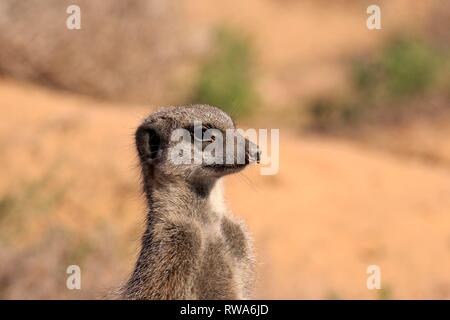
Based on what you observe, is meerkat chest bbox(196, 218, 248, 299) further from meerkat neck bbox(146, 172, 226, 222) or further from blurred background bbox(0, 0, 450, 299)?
blurred background bbox(0, 0, 450, 299)

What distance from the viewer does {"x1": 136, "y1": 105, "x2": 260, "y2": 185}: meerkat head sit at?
12.8 feet

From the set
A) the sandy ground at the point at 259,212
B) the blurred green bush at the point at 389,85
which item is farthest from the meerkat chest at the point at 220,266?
the blurred green bush at the point at 389,85

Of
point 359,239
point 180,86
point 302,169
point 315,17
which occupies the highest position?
point 315,17

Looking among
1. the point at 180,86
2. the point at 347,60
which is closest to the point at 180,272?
the point at 180,86

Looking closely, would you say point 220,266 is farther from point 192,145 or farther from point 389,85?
point 389,85

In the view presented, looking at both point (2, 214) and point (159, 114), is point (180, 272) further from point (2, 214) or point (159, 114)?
point (2, 214)

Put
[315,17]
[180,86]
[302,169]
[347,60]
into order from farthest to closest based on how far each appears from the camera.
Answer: [315,17], [347,60], [180,86], [302,169]

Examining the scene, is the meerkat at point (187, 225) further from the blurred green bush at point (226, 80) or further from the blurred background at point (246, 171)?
the blurred green bush at point (226, 80)

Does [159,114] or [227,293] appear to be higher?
[159,114]

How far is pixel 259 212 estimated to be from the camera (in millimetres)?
8438

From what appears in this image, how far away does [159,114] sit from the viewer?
13.7ft

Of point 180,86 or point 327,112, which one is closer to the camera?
point 180,86
